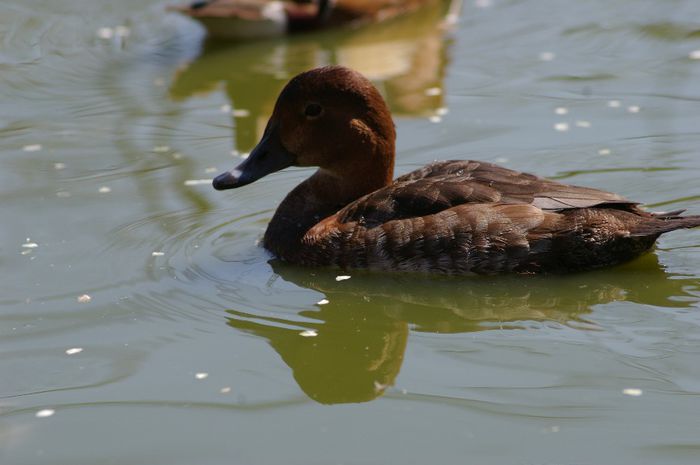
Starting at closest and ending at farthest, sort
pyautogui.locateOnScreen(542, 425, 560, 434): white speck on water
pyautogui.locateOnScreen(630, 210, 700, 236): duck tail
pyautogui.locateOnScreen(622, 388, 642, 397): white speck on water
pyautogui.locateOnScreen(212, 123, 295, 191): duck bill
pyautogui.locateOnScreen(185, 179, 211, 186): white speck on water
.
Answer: pyautogui.locateOnScreen(542, 425, 560, 434): white speck on water < pyautogui.locateOnScreen(622, 388, 642, 397): white speck on water < pyautogui.locateOnScreen(630, 210, 700, 236): duck tail < pyautogui.locateOnScreen(212, 123, 295, 191): duck bill < pyautogui.locateOnScreen(185, 179, 211, 186): white speck on water

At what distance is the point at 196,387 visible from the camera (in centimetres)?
607

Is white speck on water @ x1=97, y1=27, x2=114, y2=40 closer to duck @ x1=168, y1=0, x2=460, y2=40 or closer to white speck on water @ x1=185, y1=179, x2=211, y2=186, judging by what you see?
duck @ x1=168, y1=0, x2=460, y2=40

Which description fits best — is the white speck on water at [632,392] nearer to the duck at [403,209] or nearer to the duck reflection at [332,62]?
the duck at [403,209]

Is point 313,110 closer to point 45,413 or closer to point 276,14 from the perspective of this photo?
point 45,413

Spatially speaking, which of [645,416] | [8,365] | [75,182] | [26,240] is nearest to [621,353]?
[645,416]

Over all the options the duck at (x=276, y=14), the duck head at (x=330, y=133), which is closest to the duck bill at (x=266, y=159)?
the duck head at (x=330, y=133)

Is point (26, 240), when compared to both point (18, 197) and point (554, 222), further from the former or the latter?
point (554, 222)

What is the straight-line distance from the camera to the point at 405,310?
6969 mm

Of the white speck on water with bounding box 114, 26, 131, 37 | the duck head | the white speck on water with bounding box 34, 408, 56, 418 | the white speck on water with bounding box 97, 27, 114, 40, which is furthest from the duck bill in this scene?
the white speck on water with bounding box 114, 26, 131, 37

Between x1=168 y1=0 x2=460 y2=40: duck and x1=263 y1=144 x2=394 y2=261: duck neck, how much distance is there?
5.21 meters

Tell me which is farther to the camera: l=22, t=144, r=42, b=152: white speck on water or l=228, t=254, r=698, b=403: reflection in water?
l=22, t=144, r=42, b=152: white speck on water

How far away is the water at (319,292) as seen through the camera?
219 inches

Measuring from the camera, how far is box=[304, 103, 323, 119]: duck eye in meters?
7.71

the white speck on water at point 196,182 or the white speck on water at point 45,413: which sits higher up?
the white speck on water at point 45,413
